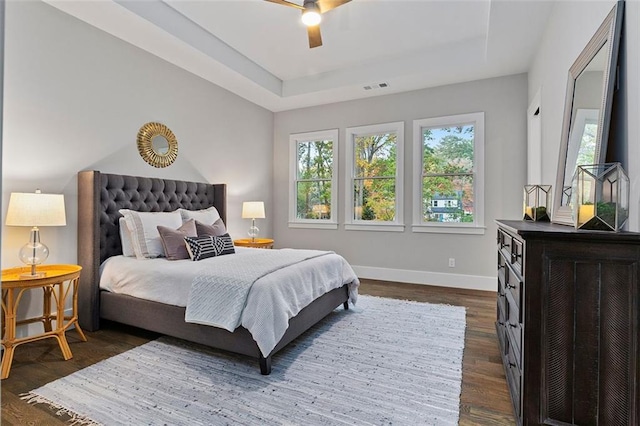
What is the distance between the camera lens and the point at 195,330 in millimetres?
2660

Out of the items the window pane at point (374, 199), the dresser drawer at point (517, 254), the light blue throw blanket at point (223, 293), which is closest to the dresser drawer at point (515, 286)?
the dresser drawer at point (517, 254)

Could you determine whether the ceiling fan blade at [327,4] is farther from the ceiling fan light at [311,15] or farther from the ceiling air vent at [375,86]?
the ceiling air vent at [375,86]

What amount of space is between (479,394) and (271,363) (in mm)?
1376

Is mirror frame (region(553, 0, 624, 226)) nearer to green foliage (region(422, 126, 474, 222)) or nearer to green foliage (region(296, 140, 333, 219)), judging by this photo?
green foliage (region(422, 126, 474, 222))

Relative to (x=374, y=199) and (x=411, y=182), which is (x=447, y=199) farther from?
(x=374, y=199)

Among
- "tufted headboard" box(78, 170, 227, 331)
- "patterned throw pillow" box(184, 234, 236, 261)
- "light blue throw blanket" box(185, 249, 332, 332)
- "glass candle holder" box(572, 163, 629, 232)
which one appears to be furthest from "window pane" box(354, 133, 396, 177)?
"glass candle holder" box(572, 163, 629, 232)

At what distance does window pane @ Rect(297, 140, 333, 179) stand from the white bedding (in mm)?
2524

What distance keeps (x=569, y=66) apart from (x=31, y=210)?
162 inches

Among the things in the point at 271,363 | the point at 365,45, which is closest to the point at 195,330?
the point at 271,363

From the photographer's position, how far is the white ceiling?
3.34m

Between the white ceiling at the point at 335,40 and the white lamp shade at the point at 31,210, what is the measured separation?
67.4 inches

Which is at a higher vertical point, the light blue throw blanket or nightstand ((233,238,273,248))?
nightstand ((233,238,273,248))

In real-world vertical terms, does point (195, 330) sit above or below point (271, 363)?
above

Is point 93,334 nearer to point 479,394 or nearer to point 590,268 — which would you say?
point 479,394
